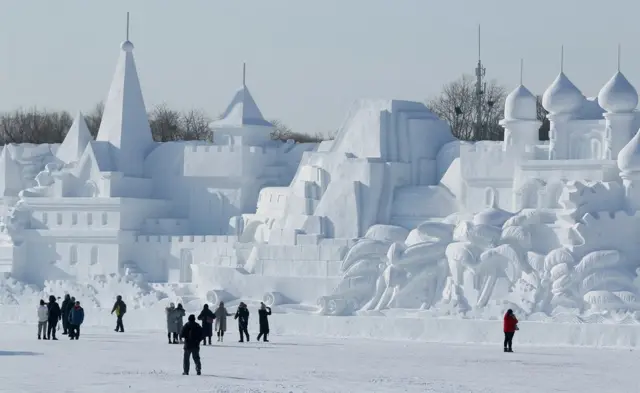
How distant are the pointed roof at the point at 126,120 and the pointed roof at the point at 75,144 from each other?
7.33ft

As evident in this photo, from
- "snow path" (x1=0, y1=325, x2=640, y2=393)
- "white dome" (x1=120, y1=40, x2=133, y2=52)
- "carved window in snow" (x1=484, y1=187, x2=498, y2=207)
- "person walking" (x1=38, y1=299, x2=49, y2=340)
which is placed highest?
"white dome" (x1=120, y1=40, x2=133, y2=52)

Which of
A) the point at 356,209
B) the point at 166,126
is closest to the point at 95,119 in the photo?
the point at 166,126

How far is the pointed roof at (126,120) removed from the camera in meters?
50.4

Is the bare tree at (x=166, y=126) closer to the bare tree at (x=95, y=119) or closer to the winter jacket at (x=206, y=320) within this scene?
the bare tree at (x=95, y=119)

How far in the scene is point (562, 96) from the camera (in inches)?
1657

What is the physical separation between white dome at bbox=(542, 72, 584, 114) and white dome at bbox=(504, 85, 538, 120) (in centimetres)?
78

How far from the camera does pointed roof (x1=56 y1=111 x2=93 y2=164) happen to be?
53.2 metres

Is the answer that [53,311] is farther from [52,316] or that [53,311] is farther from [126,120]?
[126,120]

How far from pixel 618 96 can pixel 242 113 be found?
1314 cm

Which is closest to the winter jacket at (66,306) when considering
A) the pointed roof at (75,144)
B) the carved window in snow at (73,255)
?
the carved window in snow at (73,255)

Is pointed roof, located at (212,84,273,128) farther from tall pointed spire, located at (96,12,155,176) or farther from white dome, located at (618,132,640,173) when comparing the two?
white dome, located at (618,132,640,173)

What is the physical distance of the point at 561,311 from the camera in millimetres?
38656

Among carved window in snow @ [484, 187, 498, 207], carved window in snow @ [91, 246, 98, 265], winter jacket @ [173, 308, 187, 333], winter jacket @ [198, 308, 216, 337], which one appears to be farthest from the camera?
carved window in snow @ [91, 246, 98, 265]

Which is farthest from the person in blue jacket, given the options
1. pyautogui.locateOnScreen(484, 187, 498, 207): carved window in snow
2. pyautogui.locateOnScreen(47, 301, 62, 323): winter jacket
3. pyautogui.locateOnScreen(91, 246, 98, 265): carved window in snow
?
pyautogui.locateOnScreen(91, 246, 98, 265): carved window in snow
